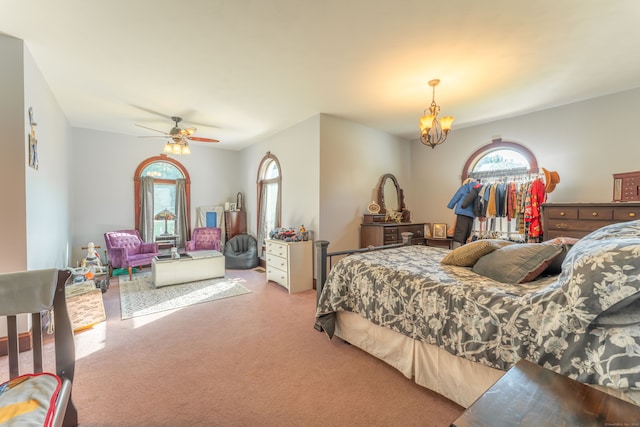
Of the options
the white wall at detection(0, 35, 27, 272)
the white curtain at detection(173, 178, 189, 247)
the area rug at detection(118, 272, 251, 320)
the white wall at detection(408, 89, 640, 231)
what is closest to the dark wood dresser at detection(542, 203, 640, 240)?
the white wall at detection(408, 89, 640, 231)

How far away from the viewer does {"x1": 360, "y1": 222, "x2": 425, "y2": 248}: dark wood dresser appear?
14.0ft

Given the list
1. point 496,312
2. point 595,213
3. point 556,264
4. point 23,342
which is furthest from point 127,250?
point 595,213

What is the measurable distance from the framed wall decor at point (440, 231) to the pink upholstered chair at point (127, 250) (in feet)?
17.3

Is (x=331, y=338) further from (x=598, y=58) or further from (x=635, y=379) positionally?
(x=598, y=58)

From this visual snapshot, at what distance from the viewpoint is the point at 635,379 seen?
1.02 metres

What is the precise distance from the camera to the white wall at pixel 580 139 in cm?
321

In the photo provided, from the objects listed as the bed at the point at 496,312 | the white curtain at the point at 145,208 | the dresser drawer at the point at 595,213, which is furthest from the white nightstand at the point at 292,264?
the dresser drawer at the point at 595,213

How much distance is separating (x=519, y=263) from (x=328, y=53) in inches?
93.6

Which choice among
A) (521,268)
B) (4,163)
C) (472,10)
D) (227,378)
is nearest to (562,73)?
(472,10)

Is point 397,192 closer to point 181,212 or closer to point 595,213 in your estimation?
point 595,213

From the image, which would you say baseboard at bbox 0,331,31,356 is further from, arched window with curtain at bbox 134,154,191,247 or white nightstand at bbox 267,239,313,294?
arched window with curtain at bbox 134,154,191,247

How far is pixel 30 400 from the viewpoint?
3.34 feet

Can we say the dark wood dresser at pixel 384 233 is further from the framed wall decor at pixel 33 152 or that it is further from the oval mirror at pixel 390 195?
the framed wall decor at pixel 33 152

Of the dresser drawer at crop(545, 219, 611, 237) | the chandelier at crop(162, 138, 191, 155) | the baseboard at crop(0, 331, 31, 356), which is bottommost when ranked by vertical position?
the baseboard at crop(0, 331, 31, 356)
